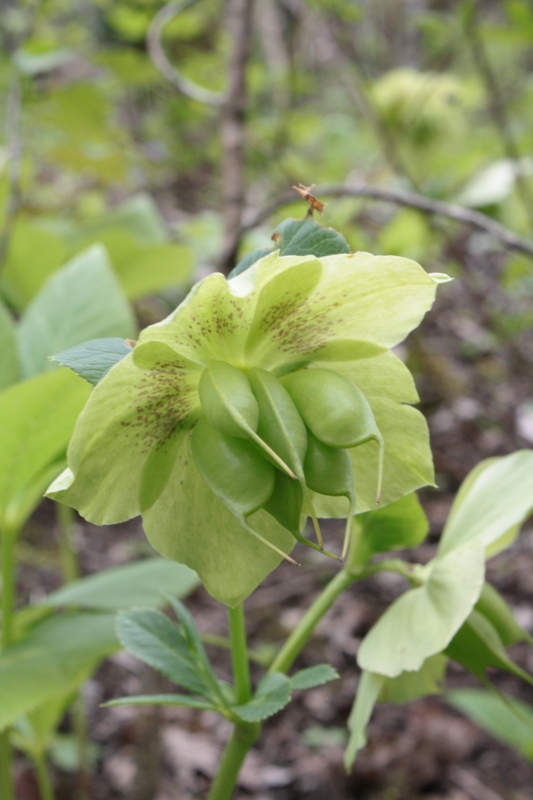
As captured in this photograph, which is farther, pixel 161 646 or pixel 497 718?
pixel 497 718

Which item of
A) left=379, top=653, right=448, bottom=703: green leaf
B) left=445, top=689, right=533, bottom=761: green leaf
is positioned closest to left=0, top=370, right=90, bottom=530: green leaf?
left=379, top=653, right=448, bottom=703: green leaf

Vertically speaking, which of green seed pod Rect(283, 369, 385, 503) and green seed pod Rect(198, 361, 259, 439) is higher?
green seed pod Rect(198, 361, 259, 439)

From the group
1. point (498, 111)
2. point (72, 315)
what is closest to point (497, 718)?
point (72, 315)

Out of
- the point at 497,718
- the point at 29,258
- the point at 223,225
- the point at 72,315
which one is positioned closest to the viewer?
the point at 72,315

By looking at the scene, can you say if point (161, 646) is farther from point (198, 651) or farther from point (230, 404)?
point (230, 404)

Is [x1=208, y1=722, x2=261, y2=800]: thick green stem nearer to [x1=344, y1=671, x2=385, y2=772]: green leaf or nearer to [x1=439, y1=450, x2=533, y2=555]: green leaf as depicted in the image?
[x1=344, y1=671, x2=385, y2=772]: green leaf
